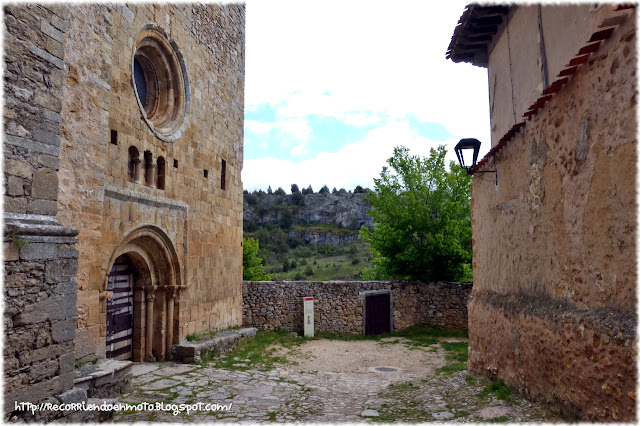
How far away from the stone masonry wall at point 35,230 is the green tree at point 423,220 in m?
11.8

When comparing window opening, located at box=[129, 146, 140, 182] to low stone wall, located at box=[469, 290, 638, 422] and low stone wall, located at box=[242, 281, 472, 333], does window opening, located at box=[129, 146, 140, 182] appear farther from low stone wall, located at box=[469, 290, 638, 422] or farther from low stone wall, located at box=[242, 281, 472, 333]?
low stone wall, located at box=[242, 281, 472, 333]

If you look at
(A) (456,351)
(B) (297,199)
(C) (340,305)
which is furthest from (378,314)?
(B) (297,199)

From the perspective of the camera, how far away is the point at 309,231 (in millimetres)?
52312

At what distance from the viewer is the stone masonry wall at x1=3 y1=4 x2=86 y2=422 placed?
4090 mm

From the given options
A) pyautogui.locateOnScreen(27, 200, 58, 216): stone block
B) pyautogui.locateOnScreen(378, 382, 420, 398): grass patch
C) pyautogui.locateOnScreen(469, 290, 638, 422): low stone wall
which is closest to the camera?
pyautogui.locateOnScreen(469, 290, 638, 422): low stone wall

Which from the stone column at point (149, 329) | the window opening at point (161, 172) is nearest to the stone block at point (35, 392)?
the stone column at point (149, 329)

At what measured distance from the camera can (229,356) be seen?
32.7ft

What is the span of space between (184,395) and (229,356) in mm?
3322

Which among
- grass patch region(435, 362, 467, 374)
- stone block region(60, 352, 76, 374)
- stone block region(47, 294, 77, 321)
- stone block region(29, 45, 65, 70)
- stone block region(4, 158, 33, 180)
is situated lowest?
grass patch region(435, 362, 467, 374)

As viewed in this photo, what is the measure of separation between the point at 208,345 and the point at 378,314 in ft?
20.9

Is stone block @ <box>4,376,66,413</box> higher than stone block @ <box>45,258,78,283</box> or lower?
lower

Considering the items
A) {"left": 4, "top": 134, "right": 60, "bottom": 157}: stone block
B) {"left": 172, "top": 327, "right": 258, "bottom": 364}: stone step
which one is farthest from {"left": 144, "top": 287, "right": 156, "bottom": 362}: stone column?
{"left": 4, "top": 134, "right": 60, "bottom": 157}: stone block

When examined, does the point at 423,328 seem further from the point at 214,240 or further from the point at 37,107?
the point at 37,107

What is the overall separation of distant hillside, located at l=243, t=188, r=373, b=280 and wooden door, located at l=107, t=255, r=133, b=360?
21584mm
